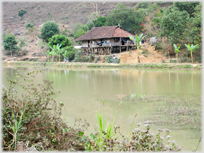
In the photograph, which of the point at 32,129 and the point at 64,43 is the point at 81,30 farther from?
the point at 32,129

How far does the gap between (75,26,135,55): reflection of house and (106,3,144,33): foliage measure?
179 inches

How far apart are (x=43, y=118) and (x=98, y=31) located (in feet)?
89.4

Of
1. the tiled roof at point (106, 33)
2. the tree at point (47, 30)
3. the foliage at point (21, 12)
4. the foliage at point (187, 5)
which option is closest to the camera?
the tiled roof at point (106, 33)

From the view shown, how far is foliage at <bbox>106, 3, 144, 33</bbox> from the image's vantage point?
32781 mm

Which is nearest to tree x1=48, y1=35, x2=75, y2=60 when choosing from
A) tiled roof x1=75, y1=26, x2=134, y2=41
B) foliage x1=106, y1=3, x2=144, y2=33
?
tiled roof x1=75, y1=26, x2=134, y2=41

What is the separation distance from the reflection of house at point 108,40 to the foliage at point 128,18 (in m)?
4.55

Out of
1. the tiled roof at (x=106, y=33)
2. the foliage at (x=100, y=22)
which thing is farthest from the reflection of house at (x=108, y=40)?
the foliage at (x=100, y=22)

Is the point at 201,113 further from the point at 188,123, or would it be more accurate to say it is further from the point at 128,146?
the point at 128,146

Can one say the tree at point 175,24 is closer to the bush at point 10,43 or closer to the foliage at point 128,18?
the foliage at point 128,18

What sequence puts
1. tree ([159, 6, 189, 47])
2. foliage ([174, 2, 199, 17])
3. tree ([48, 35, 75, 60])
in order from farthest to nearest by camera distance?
1. tree ([48, 35, 75, 60])
2. foliage ([174, 2, 199, 17])
3. tree ([159, 6, 189, 47])

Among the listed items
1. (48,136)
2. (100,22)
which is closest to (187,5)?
(100,22)

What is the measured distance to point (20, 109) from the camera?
329 cm

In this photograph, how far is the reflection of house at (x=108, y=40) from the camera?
28016 millimetres

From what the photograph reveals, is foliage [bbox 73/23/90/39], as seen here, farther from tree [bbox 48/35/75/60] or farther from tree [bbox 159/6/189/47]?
tree [bbox 159/6/189/47]
